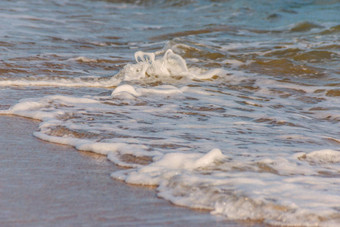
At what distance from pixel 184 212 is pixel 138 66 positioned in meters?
3.86

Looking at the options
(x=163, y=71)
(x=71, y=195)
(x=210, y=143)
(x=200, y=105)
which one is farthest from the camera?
(x=163, y=71)

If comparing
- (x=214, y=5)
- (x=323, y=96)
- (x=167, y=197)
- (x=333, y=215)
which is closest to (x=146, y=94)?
(x=323, y=96)

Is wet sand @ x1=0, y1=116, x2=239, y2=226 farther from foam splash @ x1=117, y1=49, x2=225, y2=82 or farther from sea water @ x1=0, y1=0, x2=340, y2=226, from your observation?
foam splash @ x1=117, y1=49, x2=225, y2=82

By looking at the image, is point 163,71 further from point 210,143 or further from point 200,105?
point 210,143

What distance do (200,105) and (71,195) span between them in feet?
7.54

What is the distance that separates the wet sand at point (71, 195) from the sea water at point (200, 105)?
107 millimetres

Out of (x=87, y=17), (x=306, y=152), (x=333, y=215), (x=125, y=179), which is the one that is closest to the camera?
(x=333, y=215)

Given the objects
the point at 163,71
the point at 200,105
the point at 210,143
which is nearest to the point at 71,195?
the point at 210,143

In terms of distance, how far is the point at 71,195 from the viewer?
94.9 inches

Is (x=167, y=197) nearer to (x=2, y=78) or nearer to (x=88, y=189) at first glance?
(x=88, y=189)

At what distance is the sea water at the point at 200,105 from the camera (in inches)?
100

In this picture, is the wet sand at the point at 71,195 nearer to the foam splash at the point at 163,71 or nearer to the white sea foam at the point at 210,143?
the white sea foam at the point at 210,143

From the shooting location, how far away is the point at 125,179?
2.67m

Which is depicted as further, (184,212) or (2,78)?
(2,78)
